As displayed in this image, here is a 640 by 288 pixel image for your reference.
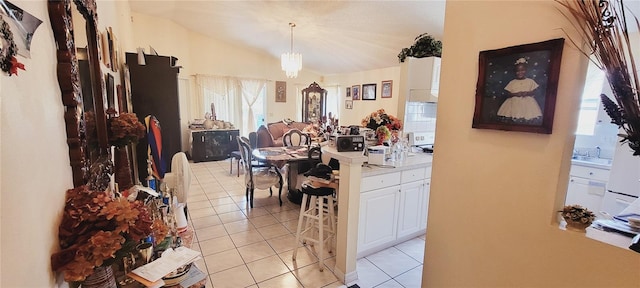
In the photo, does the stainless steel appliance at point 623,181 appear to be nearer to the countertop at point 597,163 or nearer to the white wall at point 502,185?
the countertop at point 597,163

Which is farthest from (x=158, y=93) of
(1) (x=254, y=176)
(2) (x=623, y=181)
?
(2) (x=623, y=181)

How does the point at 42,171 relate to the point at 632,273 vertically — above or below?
above

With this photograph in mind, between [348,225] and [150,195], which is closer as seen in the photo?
[150,195]

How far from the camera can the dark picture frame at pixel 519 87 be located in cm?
111

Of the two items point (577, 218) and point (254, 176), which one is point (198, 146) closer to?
point (254, 176)

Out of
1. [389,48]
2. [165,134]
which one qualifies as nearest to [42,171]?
[165,134]

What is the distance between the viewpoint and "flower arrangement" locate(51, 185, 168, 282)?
72 cm

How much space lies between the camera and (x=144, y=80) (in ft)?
10.1

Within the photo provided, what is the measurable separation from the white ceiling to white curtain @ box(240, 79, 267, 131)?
3.04 ft

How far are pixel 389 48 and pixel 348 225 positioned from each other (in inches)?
163

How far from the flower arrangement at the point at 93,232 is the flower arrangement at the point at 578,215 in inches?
62.8

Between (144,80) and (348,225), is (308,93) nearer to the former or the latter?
(144,80)

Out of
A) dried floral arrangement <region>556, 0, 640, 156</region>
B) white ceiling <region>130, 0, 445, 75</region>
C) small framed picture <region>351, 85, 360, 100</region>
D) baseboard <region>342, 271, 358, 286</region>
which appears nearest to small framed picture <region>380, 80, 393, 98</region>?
white ceiling <region>130, 0, 445, 75</region>

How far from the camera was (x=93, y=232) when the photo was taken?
76cm
